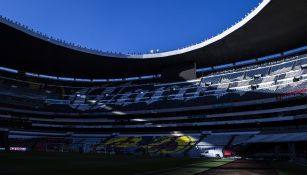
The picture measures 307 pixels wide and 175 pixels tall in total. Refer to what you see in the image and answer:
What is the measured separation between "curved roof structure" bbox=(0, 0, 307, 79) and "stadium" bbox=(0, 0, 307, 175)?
24 cm

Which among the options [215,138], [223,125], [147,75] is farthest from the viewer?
[147,75]

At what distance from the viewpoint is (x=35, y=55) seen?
74125mm

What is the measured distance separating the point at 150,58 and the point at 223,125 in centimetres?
2528

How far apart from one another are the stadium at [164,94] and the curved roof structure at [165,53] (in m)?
0.24

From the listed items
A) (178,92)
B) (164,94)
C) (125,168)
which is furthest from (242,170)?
(164,94)

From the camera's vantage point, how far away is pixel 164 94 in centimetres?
8025

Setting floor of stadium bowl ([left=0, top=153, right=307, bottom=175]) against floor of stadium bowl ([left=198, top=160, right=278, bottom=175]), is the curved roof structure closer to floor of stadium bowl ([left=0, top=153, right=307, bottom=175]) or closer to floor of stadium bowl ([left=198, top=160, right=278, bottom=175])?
floor of stadium bowl ([left=0, top=153, right=307, bottom=175])

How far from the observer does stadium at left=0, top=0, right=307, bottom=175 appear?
56844mm

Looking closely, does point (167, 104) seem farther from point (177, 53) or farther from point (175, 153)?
point (175, 153)

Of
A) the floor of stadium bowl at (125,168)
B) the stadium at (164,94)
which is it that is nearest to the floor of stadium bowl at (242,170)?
the floor of stadium bowl at (125,168)

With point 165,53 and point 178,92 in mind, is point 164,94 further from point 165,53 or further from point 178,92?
point 165,53

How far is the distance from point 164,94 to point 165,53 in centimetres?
1169

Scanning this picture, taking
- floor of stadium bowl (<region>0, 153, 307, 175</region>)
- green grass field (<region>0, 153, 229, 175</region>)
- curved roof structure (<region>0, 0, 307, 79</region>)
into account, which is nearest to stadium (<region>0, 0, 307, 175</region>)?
curved roof structure (<region>0, 0, 307, 79</region>)

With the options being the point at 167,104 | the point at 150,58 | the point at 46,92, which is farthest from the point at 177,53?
the point at 46,92
